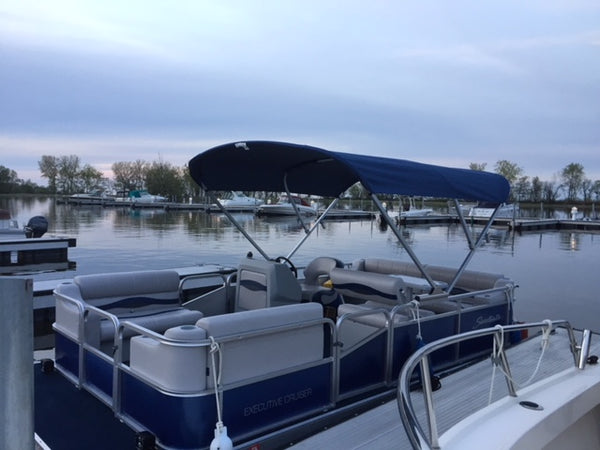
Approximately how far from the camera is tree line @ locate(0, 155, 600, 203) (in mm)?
81625

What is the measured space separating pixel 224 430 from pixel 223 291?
264 centimetres

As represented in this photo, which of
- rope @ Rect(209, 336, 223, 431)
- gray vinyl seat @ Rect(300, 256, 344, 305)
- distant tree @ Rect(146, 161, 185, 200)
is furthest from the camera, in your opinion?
distant tree @ Rect(146, 161, 185, 200)

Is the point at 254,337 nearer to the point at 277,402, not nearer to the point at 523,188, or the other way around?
the point at 277,402

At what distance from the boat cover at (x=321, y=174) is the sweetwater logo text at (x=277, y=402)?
5.23 ft

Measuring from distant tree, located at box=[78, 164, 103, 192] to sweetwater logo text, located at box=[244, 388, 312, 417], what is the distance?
102 metres

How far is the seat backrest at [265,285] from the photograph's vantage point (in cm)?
449

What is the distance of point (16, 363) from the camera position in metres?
1.42

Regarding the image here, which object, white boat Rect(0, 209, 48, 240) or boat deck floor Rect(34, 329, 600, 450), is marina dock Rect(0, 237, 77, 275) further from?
boat deck floor Rect(34, 329, 600, 450)

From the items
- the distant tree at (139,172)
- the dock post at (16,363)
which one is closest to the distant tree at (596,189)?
the distant tree at (139,172)

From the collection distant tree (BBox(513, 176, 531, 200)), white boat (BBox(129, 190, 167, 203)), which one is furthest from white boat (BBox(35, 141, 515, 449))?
distant tree (BBox(513, 176, 531, 200))

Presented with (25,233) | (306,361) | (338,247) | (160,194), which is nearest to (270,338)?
(306,361)

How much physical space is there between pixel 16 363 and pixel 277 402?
206 cm

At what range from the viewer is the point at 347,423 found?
10.6 ft

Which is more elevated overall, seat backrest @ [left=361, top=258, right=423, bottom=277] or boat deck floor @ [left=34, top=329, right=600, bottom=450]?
seat backrest @ [left=361, top=258, right=423, bottom=277]
